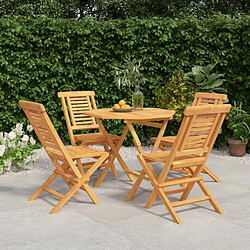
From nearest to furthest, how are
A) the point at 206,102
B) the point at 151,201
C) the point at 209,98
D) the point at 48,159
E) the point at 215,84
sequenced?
the point at 151,201 < the point at 209,98 < the point at 206,102 < the point at 48,159 < the point at 215,84

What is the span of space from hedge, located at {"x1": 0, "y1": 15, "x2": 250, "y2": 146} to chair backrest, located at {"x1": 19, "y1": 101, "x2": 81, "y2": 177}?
2751 millimetres

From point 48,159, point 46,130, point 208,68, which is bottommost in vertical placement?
point 48,159

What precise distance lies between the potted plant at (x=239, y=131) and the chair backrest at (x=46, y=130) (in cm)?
345

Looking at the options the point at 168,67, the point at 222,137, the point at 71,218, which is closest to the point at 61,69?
the point at 168,67

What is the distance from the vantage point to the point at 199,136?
13.2ft

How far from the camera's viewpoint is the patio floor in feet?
11.1

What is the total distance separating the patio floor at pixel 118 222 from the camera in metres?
3.37

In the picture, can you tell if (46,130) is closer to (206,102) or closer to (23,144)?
(23,144)

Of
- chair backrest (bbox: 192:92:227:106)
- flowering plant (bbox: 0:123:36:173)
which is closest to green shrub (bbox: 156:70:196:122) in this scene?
chair backrest (bbox: 192:92:227:106)

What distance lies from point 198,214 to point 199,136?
2.48ft

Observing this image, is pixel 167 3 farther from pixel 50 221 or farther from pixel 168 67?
pixel 50 221

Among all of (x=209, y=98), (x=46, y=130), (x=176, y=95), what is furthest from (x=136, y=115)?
(x=176, y=95)

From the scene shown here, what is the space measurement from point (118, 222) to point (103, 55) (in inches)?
157

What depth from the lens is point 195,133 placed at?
156 inches
